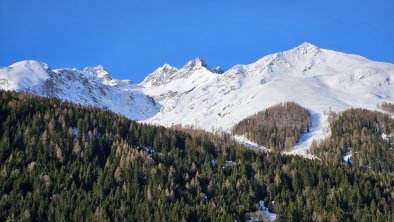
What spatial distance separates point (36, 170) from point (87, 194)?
23.4m

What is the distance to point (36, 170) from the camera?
199 m

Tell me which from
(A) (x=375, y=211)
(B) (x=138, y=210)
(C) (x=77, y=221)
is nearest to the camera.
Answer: (C) (x=77, y=221)

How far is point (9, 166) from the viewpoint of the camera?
652ft

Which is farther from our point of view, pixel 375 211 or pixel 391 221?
pixel 375 211

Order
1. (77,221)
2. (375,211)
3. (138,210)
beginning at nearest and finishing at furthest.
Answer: (77,221)
(138,210)
(375,211)

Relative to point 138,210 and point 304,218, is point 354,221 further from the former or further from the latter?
point 138,210

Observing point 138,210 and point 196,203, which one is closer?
point 138,210

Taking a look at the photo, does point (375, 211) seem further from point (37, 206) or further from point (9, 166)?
point (9, 166)

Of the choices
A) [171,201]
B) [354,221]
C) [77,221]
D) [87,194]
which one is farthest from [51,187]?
[354,221]

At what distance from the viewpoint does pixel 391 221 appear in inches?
7106

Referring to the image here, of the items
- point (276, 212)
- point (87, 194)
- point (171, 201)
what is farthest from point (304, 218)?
point (87, 194)

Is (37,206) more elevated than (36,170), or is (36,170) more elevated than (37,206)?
(36,170)

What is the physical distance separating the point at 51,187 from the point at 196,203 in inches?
1892

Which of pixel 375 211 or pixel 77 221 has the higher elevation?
pixel 375 211
